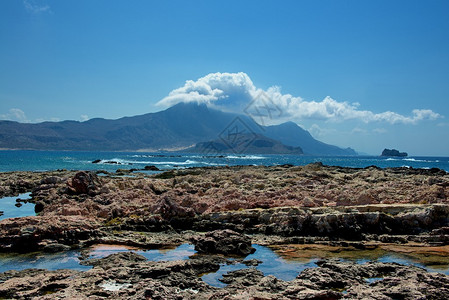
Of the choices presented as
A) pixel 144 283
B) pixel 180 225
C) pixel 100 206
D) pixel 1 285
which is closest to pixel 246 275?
pixel 144 283

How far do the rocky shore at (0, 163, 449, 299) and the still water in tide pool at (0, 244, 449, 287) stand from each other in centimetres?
42

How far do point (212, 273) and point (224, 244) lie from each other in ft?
7.10

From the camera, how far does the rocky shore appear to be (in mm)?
7832

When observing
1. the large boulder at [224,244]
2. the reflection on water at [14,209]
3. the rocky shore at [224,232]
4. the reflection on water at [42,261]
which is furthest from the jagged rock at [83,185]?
the large boulder at [224,244]

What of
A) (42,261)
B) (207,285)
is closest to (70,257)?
(42,261)

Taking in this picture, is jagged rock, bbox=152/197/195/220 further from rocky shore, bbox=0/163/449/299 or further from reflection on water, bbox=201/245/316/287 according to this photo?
reflection on water, bbox=201/245/316/287

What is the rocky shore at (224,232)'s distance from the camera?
783 cm

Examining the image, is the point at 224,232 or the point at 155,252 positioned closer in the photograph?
the point at 155,252

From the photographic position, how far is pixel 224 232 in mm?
12195

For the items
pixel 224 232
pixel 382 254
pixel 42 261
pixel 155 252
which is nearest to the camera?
pixel 42 261

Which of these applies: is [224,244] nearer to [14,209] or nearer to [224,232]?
[224,232]

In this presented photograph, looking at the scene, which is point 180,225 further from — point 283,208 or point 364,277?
point 364,277

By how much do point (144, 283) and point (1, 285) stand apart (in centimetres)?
329

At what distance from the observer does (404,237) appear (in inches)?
516
